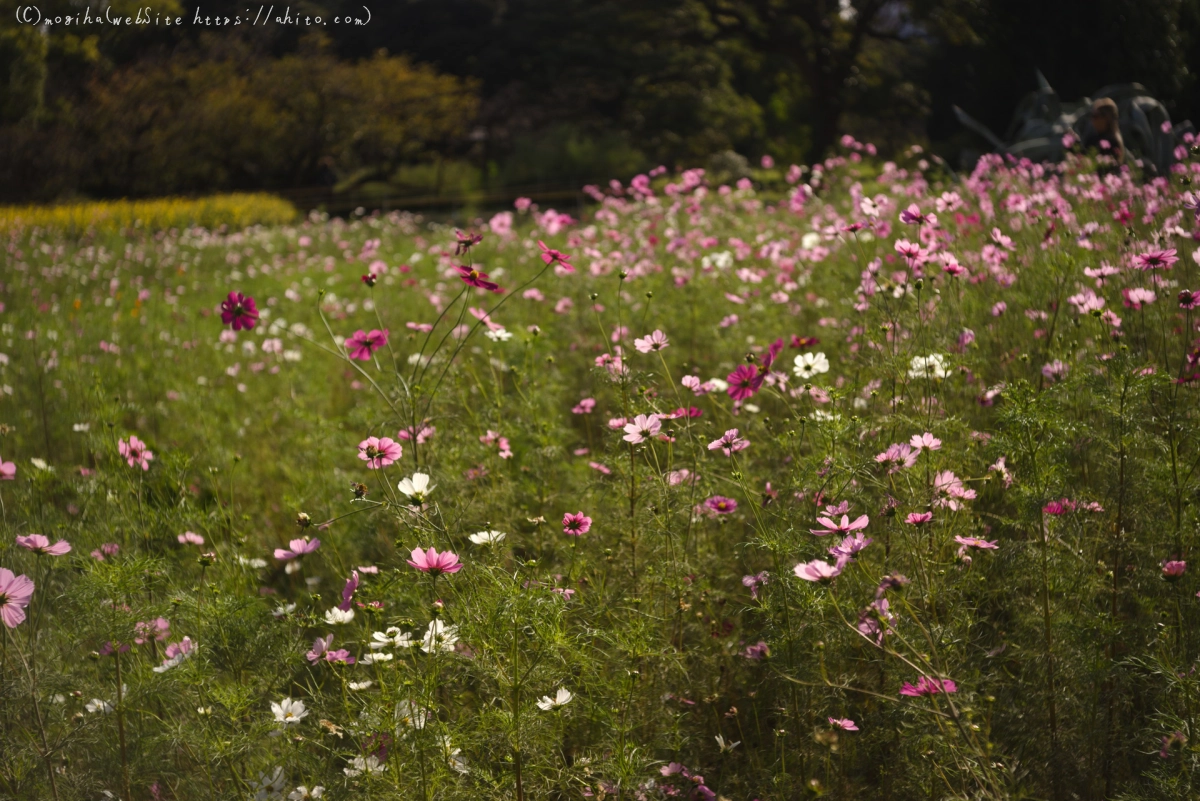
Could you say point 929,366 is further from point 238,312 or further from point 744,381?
point 238,312

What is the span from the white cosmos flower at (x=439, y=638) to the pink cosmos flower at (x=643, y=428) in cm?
46

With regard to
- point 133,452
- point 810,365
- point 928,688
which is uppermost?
point 810,365

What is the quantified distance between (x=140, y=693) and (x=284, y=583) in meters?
1.12

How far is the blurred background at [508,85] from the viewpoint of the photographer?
49.8 ft

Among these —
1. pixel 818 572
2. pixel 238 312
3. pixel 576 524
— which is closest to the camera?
pixel 818 572

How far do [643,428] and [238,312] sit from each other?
0.99 meters

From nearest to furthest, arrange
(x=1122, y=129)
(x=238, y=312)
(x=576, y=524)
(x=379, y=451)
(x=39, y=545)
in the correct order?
(x=39, y=545) < (x=379, y=451) < (x=576, y=524) < (x=238, y=312) < (x=1122, y=129)

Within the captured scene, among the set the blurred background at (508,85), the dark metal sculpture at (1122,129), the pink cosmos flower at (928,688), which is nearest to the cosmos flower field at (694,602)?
the pink cosmos flower at (928,688)

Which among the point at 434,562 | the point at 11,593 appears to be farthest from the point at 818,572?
the point at 11,593

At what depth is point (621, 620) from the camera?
1653 mm

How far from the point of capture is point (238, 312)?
6.17 feet

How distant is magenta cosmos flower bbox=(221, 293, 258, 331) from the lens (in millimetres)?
1845

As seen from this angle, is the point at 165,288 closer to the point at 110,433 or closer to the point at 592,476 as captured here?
the point at 110,433

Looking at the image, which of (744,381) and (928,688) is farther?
(744,381)
